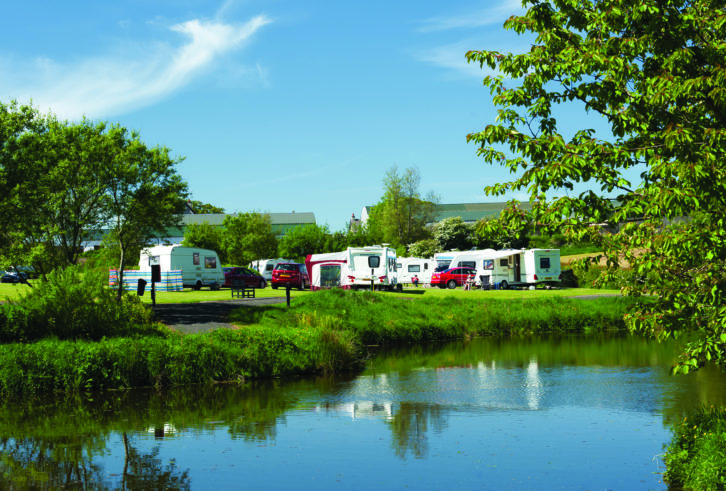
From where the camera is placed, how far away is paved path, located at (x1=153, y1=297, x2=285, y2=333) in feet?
71.8

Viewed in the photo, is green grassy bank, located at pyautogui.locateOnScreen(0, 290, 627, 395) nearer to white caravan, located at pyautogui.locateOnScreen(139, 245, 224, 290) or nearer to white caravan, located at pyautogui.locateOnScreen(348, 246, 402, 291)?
white caravan, located at pyautogui.locateOnScreen(348, 246, 402, 291)

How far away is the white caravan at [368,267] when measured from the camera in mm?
41969

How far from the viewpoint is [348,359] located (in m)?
20.4

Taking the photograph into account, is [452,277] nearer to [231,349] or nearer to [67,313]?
[231,349]

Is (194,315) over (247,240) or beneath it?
beneath

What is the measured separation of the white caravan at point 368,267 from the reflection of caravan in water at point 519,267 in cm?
804

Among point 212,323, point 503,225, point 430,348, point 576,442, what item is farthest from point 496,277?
point 503,225

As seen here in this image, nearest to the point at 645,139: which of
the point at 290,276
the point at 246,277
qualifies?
the point at 290,276

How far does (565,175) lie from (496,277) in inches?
1597

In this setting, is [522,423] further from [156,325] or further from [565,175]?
[156,325]

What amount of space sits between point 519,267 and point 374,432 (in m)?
36.1

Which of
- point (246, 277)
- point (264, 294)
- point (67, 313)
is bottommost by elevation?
point (264, 294)

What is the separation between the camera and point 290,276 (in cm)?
4456

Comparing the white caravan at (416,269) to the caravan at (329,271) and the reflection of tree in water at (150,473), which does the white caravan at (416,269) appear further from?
the reflection of tree in water at (150,473)
